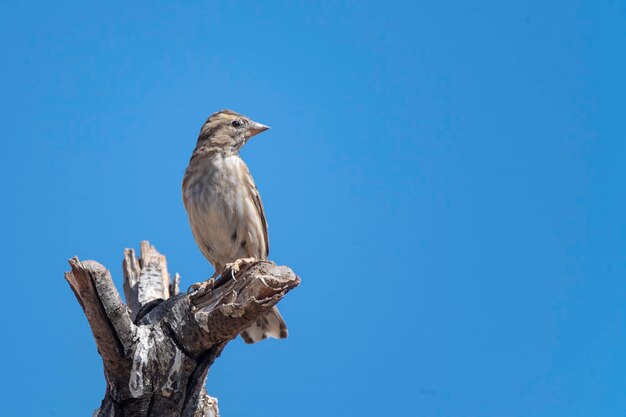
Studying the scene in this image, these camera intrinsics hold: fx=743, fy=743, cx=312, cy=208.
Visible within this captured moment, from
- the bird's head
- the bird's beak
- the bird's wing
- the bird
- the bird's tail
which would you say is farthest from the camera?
the bird's beak

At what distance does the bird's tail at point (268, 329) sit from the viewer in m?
7.66

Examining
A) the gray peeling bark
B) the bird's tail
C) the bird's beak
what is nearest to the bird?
the bird's tail

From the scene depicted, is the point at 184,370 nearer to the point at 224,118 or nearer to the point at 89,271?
the point at 89,271

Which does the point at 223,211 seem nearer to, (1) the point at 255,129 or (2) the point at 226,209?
(2) the point at 226,209

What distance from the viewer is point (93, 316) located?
5.20 metres

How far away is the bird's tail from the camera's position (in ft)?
25.1

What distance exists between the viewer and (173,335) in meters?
5.61

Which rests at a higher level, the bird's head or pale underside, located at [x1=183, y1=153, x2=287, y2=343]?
the bird's head

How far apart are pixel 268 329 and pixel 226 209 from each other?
1326 millimetres

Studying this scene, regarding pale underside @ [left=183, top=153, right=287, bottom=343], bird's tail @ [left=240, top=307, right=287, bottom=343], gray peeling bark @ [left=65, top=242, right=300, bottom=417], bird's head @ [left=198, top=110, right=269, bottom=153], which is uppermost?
bird's head @ [left=198, top=110, right=269, bottom=153]

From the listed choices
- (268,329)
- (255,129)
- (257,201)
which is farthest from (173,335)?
(255,129)

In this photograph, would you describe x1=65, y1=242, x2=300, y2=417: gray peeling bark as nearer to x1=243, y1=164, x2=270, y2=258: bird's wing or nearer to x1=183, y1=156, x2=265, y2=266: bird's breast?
x1=183, y1=156, x2=265, y2=266: bird's breast

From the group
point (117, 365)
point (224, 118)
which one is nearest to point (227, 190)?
point (224, 118)

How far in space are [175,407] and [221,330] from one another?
66 cm
